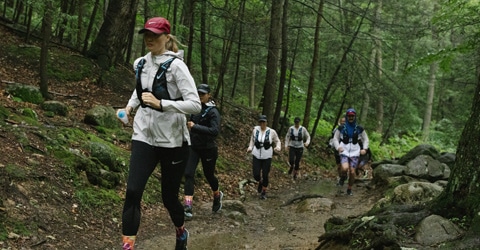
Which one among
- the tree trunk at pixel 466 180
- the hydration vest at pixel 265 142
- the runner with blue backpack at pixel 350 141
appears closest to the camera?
the tree trunk at pixel 466 180

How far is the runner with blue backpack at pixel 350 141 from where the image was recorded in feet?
35.6

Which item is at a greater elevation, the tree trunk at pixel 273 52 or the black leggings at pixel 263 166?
the tree trunk at pixel 273 52

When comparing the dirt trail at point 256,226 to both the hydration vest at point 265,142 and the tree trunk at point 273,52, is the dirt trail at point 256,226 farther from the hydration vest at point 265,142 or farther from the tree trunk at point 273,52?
the tree trunk at point 273,52

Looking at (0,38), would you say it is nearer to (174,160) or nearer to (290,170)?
(290,170)

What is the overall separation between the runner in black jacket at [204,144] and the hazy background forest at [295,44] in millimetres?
1266

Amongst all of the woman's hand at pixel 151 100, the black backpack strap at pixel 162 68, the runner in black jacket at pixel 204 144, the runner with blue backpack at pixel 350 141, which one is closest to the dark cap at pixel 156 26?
the black backpack strap at pixel 162 68

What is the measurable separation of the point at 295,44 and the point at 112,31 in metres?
9.64

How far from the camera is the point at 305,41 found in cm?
2214

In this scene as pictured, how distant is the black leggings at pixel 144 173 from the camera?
407 centimetres

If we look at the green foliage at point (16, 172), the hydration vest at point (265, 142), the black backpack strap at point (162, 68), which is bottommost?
the green foliage at point (16, 172)

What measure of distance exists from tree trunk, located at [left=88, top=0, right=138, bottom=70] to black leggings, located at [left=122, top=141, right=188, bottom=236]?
1125cm

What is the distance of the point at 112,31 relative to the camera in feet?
48.5

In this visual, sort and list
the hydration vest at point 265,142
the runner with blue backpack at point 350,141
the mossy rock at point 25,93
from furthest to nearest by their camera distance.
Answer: the runner with blue backpack at point 350,141 < the hydration vest at point 265,142 < the mossy rock at point 25,93

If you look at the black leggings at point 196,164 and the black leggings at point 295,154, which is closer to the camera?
the black leggings at point 196,164
